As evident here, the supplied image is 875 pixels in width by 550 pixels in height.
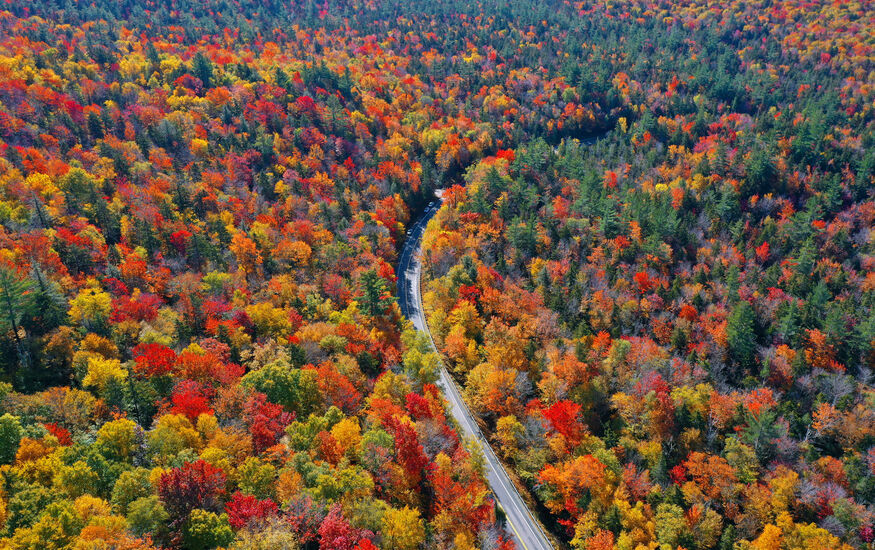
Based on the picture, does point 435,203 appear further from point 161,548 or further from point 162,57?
point 161,548

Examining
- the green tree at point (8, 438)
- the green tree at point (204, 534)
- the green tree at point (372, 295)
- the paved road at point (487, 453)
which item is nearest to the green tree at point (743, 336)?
the paved road at point (487, 453)

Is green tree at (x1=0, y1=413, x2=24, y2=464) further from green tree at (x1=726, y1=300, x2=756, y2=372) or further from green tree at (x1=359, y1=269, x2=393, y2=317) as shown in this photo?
green tree at (x1=726, y1=300, x2=756, y2=372)

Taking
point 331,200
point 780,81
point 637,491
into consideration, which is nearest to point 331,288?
point 331,200

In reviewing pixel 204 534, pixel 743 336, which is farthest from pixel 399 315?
pixel 743 336

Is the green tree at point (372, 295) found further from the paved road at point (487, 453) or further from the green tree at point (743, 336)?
the green tree at point (743, 336)

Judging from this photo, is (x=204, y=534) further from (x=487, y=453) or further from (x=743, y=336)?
(x=743, y=336)

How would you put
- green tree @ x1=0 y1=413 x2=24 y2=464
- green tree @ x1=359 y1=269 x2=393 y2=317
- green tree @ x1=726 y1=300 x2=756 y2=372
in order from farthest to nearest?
green tree @ x1=359 y1=269 x2=393 y2=317 < green tree @ x1=726 y1=300 x2=756 y2=372 < green tree @ x1=0 y1=413 x2=24 y2=464

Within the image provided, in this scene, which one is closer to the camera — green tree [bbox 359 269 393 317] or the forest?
the forest

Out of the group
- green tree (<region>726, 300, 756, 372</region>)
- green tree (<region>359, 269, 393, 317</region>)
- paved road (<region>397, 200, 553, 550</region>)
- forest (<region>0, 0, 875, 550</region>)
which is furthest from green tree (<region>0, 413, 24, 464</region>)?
green tree (<region>726, 300, 756, 372</region>)
